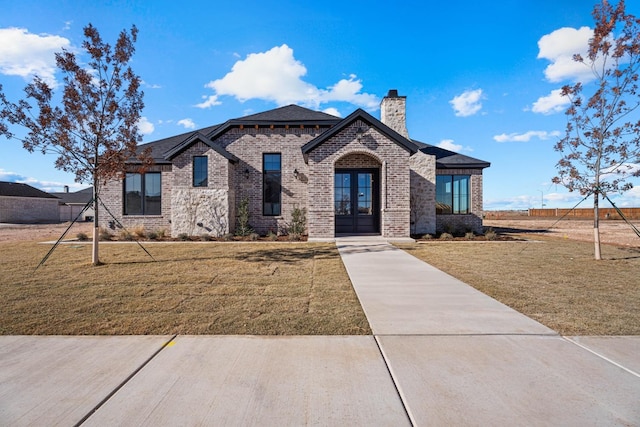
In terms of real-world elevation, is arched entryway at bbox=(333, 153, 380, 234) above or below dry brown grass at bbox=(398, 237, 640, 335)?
above

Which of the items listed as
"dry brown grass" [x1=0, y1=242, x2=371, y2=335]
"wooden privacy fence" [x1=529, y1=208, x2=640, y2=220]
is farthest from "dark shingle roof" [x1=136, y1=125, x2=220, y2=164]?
"wooden privacy fence" [x1=529, y1=208, x2=640, y2=220]

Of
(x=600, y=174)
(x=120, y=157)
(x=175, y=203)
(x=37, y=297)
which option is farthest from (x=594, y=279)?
(x=175, y=203)

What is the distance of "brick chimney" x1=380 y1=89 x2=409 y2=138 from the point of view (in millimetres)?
15094

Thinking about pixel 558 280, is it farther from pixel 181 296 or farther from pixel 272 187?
pixel 272 187

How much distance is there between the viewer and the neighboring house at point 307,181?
12.6 metres

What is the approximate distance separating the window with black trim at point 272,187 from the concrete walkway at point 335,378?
11740 millimetres

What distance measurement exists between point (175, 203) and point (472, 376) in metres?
13.7

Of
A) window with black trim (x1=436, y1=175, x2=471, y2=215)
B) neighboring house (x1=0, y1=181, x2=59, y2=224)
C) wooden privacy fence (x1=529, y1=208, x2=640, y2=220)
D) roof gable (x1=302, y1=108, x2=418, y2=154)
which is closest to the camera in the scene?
roof gable (x1=302, y1=108, x2=418, y2=154)

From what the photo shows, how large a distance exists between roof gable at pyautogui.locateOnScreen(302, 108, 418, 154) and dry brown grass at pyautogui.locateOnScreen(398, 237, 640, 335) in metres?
4.23

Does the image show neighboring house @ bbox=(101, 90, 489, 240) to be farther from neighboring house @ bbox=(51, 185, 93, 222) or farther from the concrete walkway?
neighboring house @ bbox=(51, 185, 93, 222)

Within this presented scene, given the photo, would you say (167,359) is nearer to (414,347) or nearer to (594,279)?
(414,347)

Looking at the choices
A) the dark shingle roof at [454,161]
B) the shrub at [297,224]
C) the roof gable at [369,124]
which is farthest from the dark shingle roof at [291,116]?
the dark shingle roof at [454,161]

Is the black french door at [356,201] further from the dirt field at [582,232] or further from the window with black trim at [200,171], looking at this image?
the dirt field at [582,232]

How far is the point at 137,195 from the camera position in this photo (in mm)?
15438
